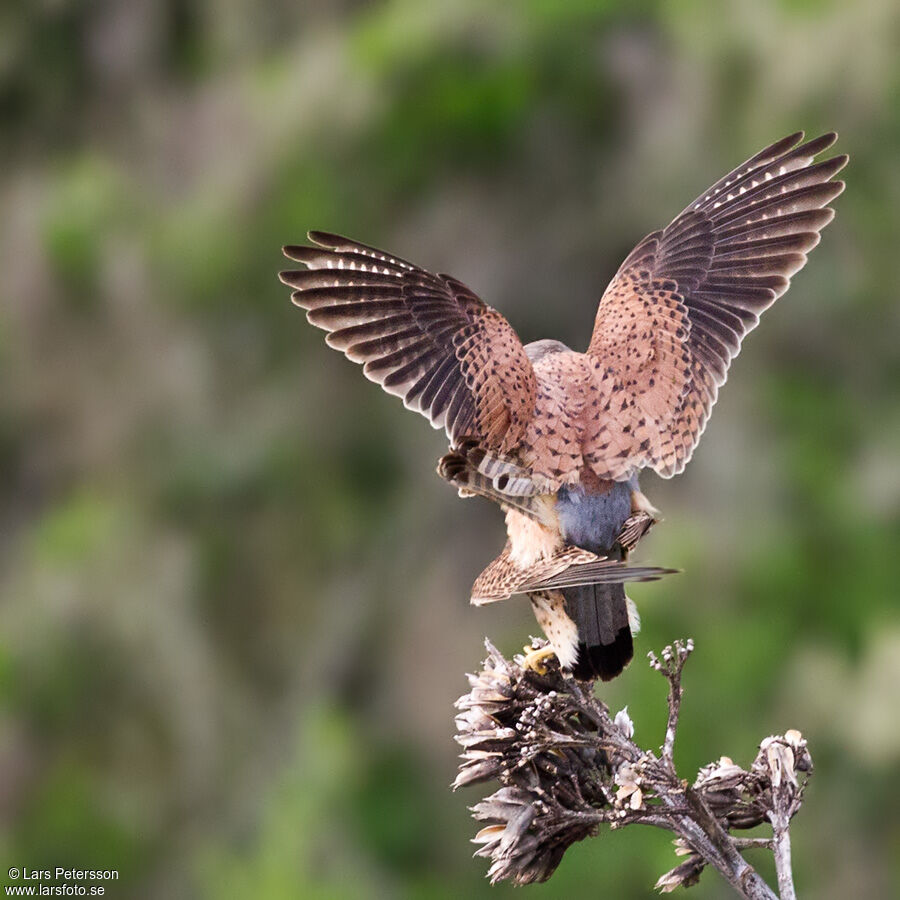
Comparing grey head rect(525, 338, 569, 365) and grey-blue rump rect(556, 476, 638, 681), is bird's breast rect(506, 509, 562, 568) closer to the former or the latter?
grey-blue rump rect(556, 476, 638, 681)

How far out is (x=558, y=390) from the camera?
1.86 m

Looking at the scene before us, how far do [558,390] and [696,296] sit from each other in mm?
376

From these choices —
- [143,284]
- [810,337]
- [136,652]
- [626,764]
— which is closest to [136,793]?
[136,652]

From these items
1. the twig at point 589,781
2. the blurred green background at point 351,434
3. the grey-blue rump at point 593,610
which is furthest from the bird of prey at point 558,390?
the blurred green background at point 351,434

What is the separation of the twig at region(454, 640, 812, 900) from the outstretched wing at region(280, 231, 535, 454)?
40cm

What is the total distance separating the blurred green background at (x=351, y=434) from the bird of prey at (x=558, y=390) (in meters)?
1.80

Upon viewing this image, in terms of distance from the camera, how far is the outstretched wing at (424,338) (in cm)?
178

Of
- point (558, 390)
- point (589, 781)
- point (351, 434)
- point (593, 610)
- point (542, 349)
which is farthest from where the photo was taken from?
point (351, 434)

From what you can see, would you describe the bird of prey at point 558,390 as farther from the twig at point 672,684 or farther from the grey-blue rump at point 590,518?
the twig at point 672,684

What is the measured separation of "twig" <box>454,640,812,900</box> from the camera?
129 centimetres

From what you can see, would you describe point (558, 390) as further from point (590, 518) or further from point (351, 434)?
point (351, 434)

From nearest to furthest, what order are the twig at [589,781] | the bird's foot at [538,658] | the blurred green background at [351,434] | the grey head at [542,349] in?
the twig at [589,781] < the bird's foot at [538,658] < the grey head at [542,349] < the blurred green background at [351,434]

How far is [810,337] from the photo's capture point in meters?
4.53

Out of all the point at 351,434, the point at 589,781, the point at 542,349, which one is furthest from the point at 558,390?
the point at 351,434
